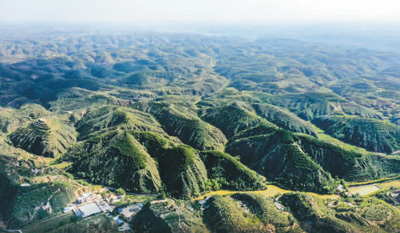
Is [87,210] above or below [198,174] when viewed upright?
above

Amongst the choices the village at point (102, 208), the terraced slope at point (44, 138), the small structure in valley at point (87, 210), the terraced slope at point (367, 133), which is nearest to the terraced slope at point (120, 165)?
the village at point (102, 208)

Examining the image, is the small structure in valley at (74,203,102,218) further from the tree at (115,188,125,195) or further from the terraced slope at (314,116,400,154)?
the terraced slope at (314,116,400,154)

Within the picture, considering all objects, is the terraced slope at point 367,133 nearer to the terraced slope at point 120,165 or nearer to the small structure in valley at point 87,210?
the terraced slope at point 120,165

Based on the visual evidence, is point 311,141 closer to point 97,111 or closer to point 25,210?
point 25,210

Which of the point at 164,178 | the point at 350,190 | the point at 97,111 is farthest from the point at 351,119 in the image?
the point at 97,111

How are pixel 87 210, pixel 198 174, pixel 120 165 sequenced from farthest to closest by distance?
pixel 120 165, pixel 198 174, pixel 87 210

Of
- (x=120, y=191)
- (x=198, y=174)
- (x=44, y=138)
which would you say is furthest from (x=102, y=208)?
(x=44, y=138)

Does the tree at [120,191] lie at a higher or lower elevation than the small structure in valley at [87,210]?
lower

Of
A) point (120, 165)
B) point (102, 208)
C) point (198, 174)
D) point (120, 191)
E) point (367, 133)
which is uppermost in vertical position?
point (120, 165)

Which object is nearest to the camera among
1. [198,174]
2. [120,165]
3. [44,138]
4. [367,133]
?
[198,174]

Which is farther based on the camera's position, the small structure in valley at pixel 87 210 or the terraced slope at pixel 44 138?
the terraced slope at pixel 44 138

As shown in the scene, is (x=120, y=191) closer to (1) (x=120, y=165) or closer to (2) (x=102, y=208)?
(2) (x=102, y=208)
